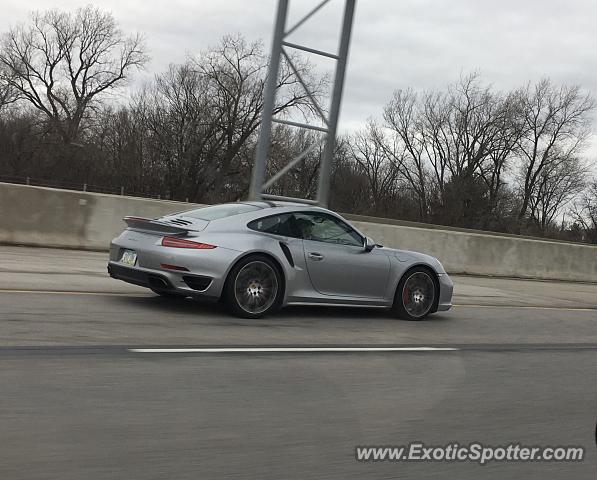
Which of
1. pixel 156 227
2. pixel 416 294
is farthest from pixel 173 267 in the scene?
pixel 416 294

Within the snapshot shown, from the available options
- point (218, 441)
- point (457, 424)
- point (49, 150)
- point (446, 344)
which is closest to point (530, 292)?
point (446, 344)

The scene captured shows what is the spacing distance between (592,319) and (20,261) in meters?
9.69

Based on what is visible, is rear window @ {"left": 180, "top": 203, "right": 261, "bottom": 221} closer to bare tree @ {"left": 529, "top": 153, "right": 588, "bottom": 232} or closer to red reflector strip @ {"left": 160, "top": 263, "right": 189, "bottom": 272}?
red reflector strip @ {"left": 160, "top": 263, "right": 189, "bottom": 272}

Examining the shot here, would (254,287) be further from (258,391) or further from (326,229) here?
(258,391)

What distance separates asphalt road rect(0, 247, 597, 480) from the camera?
12.2 feet

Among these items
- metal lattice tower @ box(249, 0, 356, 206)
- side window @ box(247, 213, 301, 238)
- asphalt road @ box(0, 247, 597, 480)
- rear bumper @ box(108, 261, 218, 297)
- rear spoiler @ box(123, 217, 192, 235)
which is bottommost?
asphalt road @ box(0, 247, 597, 480)

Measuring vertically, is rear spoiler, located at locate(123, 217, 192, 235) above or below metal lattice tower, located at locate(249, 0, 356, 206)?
below

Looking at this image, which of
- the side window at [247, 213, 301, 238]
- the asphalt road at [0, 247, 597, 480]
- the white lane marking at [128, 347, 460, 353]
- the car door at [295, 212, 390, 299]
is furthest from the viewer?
the car door at [295, 212, 390, 299]

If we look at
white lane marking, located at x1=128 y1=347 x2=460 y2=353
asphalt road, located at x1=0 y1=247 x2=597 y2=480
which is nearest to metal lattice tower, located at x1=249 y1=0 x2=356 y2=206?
asphalt road, located at x1=0 y1=247 x2=597 y2=480

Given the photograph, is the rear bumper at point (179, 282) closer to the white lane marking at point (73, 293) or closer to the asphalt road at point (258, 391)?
the asphalt road at point (258, 391)

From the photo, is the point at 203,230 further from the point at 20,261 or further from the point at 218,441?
the point at 20,261

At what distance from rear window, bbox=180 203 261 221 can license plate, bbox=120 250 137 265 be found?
849 mm

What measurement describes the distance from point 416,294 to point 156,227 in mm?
3662

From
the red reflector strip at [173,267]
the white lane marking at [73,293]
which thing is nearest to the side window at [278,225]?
the red reflector strip at [173,267]
